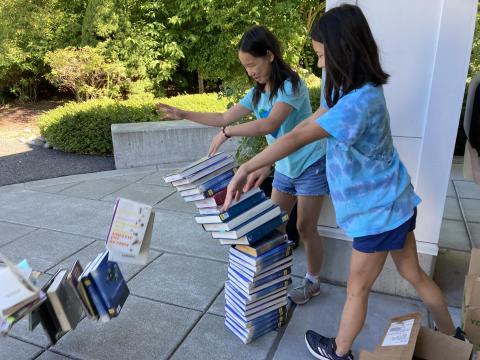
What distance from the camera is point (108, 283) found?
2.14 meters

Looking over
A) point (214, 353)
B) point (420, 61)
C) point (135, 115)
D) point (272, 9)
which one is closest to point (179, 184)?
point (214, 353)

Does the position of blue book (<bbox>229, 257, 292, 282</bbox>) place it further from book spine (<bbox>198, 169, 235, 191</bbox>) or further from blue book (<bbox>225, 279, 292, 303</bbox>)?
book spine (<bbox>198, 169, 235, 191</bbox>)

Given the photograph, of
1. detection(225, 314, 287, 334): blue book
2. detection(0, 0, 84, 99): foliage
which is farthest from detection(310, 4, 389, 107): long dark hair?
detection(0, 0, 84, 99): foliage

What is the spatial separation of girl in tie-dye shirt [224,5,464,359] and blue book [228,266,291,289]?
44 cm

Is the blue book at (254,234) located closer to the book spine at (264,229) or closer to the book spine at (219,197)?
the book spine at (264,229)

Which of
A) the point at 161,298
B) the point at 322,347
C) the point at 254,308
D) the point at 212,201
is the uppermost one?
the point at 212,201

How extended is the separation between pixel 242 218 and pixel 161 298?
111cm

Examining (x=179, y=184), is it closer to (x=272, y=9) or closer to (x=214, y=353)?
(x=214, y=353)

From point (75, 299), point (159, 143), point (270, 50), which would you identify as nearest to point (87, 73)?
point (159, 143)

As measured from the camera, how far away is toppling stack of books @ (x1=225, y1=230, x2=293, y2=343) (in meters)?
2.27

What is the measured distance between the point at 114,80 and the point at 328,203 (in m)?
7.91

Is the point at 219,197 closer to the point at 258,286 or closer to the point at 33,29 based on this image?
the point at 258,286

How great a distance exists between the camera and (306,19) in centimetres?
1113

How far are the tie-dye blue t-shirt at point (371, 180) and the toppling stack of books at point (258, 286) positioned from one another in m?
0.50
